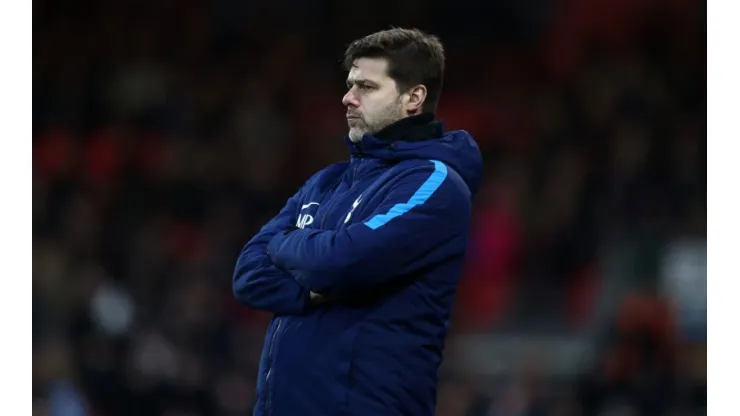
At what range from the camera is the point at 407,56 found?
121 inches

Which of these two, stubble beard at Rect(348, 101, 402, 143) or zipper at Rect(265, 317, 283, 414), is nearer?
zipper at Rect(265, 317, 283, 414)

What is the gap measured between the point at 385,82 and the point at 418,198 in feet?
1.17

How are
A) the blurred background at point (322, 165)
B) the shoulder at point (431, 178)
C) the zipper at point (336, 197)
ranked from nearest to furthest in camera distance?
the shoulder at point (431, 178), the zipper at point (336, 197), the blurred background at point (322, 165)

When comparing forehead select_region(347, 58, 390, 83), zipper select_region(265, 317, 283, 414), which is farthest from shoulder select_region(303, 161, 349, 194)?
zipper select_region(265, 317, 283, 414)

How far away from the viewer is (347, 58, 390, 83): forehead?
3.04 metres

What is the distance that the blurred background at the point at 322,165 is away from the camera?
6.72m

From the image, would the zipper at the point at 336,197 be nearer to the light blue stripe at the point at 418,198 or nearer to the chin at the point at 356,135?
the chin at the point at 356,135

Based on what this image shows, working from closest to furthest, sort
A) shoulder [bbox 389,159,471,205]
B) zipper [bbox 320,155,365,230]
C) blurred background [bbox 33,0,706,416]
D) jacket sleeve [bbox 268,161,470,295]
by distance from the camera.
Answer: jacket sleeve [bbox 268,161,470,295]
shoulder [bbox 389,159,471,205]
zipper [bbox 320,155,365,230]
blurred background [bbox 33,0,706,416]

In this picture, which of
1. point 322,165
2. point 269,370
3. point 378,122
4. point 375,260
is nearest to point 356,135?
point 378,122

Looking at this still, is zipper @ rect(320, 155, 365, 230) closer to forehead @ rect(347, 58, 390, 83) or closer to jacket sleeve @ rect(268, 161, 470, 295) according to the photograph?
jacket sleeve @ rect(268, 161, 470, 295)

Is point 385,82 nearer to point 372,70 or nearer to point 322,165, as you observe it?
point 372,70

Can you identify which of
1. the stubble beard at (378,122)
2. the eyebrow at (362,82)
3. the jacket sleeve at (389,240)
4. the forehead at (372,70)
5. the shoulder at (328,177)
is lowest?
the jacket sleeve at (389,240)

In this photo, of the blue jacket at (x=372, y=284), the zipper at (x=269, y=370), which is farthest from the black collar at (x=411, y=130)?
the zipper at (x=269, y=370)

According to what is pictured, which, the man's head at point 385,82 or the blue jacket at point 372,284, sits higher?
the man's head at point 385,82
